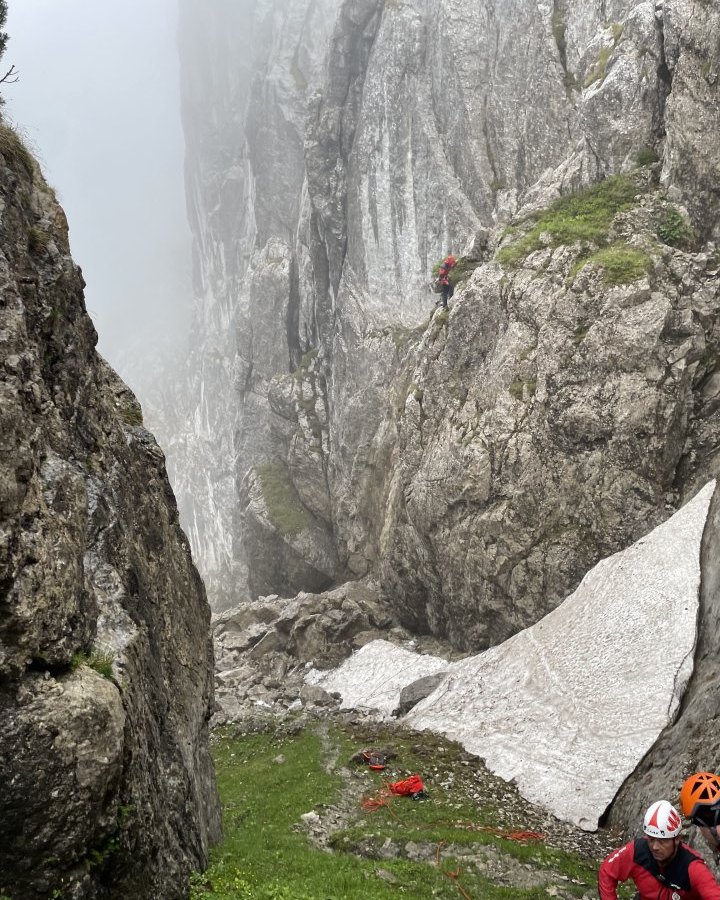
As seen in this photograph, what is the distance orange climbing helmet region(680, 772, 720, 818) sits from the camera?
25.9ft

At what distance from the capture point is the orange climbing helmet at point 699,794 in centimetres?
790

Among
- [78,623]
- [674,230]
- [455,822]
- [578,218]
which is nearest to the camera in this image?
[78,623]

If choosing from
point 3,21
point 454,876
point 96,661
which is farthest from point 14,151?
point 454,876

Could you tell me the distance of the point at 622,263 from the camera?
3494 cm

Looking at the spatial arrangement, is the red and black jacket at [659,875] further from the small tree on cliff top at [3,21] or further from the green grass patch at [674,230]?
the green grass patch at [674,230]

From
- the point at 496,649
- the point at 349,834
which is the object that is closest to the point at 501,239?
the point at 496,649

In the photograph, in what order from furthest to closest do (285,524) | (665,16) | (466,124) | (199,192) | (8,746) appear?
(199,192), (285,524), (466,124), (665,16), (8,746)

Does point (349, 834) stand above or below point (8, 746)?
below

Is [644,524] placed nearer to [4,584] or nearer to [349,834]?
[349,834]

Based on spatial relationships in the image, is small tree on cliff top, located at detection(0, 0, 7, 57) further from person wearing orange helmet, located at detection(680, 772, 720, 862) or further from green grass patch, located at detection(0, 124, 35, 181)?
person wearing orange helmet, located at detection(680, 772, 720, 862)

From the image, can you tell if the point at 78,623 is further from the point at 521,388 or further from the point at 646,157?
the point at 646,157

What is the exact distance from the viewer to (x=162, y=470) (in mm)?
18344

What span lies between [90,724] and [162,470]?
9.53 m

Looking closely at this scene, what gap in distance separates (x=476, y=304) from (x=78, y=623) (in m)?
35.0
